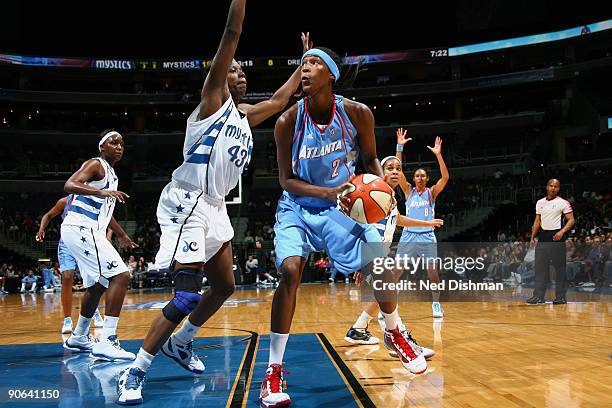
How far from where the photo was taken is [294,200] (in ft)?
13.6

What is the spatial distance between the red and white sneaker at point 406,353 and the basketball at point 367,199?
3.18 ft

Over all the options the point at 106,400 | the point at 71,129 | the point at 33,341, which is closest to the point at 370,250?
the point at 106,400

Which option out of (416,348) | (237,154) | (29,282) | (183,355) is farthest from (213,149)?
(29,282)

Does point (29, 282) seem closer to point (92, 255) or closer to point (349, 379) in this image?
point (92, 255)

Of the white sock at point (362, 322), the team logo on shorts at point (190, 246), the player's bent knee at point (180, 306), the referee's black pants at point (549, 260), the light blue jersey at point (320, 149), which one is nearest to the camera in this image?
the player's bent knee at point (180, 306)

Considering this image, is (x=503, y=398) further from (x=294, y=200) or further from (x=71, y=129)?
(x=71, y=129)

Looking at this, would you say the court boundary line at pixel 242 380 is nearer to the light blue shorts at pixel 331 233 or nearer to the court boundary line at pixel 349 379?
the court boundary line at pixel 349 379

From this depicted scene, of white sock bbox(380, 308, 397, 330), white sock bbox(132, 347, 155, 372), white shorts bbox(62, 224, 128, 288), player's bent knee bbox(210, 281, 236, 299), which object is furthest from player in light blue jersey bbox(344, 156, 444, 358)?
white sock bbox(132, 347, 155, 372)

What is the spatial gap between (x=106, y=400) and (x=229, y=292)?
1.20 meters

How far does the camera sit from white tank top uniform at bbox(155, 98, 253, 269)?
400 centimetres

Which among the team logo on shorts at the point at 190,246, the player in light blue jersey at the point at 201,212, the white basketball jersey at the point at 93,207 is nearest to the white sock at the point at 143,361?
the player in light blue jersey at the point at 201,212

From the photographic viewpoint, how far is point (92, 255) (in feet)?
19.0

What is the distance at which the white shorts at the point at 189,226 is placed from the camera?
13.0 feet

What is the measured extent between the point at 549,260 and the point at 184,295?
829 centimetres
